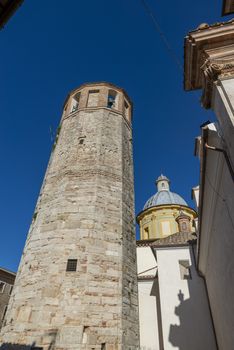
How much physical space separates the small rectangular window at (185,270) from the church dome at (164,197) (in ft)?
40.7

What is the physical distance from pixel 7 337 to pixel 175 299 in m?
6.77

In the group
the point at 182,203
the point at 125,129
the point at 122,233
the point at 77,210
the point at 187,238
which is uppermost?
the point at 182,203

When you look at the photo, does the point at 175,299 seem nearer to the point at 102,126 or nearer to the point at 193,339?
the point at 193,339

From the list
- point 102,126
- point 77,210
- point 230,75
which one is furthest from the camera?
point 102,126

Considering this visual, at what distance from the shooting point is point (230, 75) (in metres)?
3.99

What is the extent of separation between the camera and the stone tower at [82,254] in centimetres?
623

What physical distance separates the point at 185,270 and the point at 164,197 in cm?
1428

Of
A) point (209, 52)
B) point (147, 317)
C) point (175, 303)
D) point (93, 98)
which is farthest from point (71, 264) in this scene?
point (93, 98)

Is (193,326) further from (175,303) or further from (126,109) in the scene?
(126,109)

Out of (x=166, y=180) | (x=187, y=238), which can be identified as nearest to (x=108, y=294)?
(x=187, y=238)

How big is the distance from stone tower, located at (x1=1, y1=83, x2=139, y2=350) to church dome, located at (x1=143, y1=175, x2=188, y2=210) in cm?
1392

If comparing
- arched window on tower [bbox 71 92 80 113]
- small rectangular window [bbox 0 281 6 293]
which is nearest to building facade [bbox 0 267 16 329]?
small rectangular window [bbox 0 281 6 293]

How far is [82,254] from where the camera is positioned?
24.5 ft

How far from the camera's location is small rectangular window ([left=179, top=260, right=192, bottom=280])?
1100 cm
